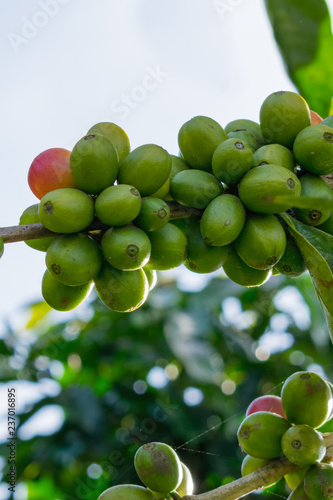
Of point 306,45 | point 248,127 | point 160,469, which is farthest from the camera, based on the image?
point 306,45

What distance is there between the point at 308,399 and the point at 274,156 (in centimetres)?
81

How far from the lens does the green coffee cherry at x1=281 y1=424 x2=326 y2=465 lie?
175 cm

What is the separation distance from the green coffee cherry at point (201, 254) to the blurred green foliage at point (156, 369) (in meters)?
2.87

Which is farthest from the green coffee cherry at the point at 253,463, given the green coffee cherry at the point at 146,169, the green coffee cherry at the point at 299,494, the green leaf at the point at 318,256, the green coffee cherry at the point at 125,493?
the green coffee cherry at the point at 146,169

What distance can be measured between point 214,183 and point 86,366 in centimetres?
443

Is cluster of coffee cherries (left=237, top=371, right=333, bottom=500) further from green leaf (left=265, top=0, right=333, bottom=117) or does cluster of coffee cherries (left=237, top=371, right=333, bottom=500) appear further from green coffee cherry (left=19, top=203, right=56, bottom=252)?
green leaf (left=265, top=0, right=333, bottom=117)

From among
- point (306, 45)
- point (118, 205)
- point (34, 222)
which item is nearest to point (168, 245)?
point (118, 205)

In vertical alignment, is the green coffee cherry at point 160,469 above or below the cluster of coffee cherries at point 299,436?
above

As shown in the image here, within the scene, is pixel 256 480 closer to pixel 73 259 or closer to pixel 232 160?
pixel 73 259

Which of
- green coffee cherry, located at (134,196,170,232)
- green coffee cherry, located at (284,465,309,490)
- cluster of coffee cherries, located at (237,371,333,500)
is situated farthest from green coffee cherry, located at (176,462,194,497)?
green coffee cherry, located at (134,196,170,232)

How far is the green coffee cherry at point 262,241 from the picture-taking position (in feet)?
5.78

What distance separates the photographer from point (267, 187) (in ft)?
5.70

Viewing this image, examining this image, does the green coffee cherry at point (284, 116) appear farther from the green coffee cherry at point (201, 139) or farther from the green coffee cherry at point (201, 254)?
the green coffee cherry at point (201, 254)

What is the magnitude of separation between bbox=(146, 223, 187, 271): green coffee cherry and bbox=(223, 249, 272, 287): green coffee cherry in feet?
0.69
